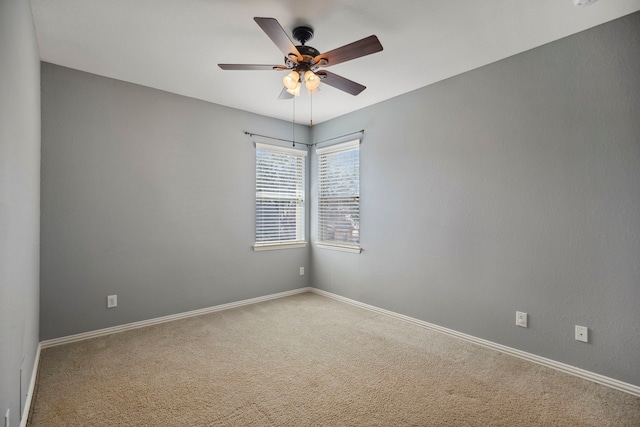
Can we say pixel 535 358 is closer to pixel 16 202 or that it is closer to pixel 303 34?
→ pixel 303 34

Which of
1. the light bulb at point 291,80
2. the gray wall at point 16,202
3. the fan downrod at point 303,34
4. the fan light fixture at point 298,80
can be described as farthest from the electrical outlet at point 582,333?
the gray wall at point 16,202

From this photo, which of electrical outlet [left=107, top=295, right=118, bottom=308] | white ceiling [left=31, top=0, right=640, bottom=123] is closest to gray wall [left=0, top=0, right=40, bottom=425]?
white ceiling [left=31, top=0, right=640, bottom=123]

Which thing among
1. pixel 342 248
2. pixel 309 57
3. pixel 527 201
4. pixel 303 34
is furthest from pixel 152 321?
pixel 527 201

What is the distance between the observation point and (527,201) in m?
2.65

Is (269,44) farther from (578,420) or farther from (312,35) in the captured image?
(578,420)

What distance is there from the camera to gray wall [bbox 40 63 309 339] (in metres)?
2.87

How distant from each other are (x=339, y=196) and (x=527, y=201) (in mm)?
2325

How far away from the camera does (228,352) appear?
2732 mm

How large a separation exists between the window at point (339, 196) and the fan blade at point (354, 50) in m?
1.99

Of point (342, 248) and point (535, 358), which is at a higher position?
point (342, 248)

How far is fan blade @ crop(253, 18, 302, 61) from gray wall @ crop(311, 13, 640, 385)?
1842 mm

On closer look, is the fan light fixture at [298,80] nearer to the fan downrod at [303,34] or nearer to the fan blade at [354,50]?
the fan blade at [354,50]

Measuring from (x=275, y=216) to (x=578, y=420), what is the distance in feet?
12.0

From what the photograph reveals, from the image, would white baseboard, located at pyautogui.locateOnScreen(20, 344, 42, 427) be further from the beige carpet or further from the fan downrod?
the fan downrod
